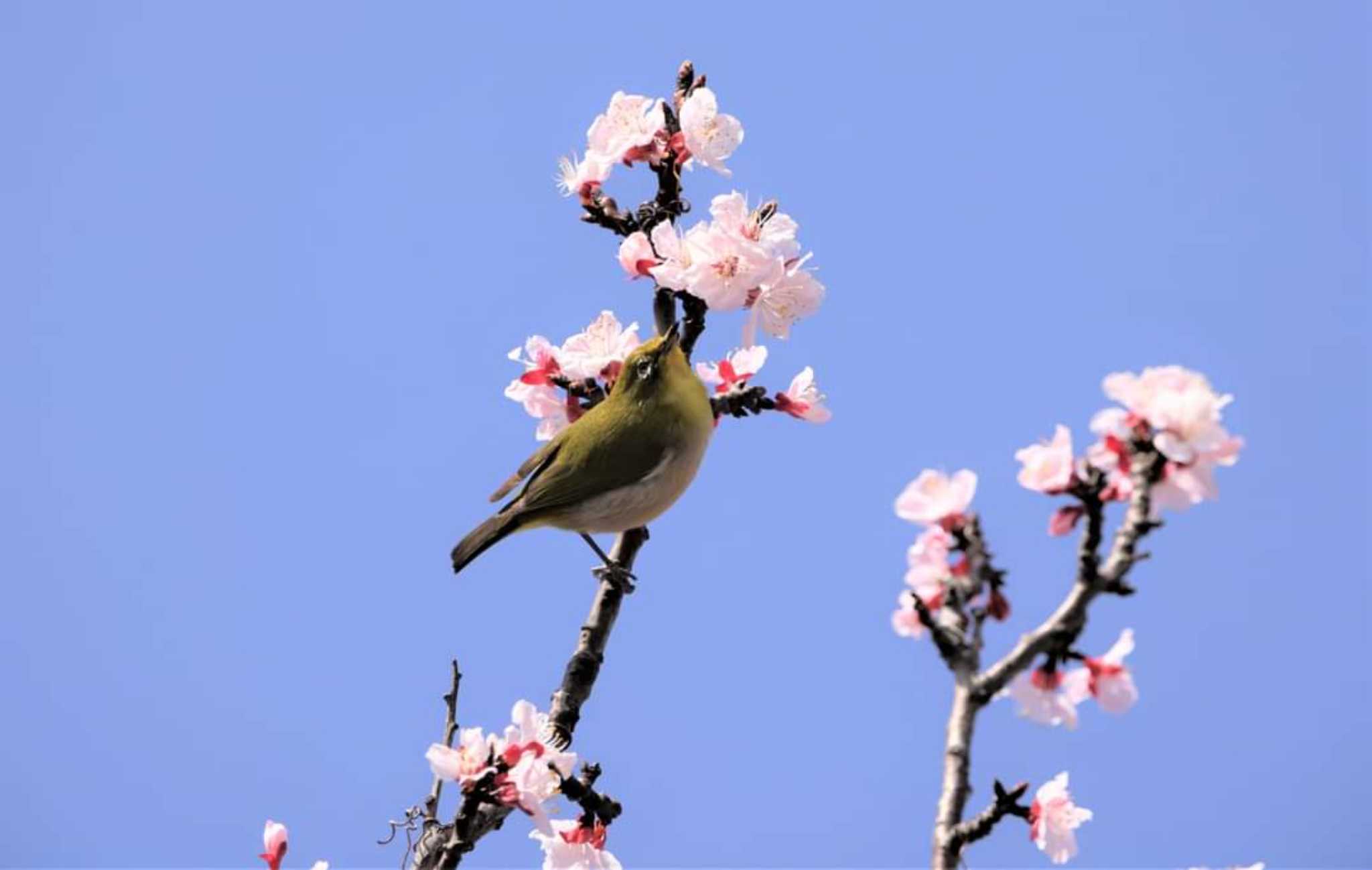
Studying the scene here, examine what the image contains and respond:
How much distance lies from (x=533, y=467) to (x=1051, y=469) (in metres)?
3.44

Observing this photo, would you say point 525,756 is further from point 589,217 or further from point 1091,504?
point 589,217

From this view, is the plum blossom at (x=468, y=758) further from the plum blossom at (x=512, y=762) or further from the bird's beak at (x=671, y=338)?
the bird's beak at (x=671, y=338)

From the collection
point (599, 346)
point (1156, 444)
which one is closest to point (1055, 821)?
point (1156, 444)

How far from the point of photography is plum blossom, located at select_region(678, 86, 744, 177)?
599 cm

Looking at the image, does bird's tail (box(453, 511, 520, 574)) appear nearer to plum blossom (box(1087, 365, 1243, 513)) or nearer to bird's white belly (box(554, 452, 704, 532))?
bird's white belly (box(554, 452, 704, 532))

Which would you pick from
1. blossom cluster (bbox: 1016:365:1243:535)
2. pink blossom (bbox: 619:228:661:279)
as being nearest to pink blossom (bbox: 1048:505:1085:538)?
blossom cluster (bbox: 1016:365:1243:535)

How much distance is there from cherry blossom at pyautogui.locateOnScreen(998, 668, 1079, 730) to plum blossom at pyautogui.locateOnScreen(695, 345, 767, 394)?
264 cm

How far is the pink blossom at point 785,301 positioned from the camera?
19.8 ft

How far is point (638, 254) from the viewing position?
6.02 metres

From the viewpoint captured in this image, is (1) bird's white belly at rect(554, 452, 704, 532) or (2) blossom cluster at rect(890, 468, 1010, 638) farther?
(1) bird's white belly at rect(554, 452, 704, 532)

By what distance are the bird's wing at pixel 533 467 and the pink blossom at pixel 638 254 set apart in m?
0.95

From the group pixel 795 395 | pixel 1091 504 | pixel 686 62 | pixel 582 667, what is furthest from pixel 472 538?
pixel 1091 504

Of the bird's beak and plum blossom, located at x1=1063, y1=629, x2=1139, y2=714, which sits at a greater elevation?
the bird's beak

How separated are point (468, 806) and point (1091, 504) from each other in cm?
223
